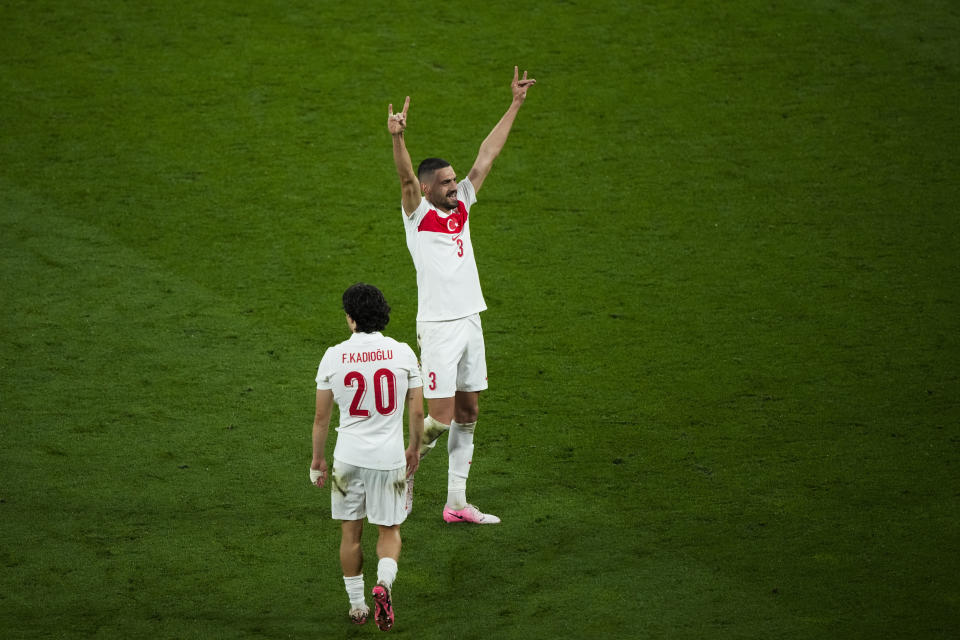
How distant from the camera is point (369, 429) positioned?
530 centimetres

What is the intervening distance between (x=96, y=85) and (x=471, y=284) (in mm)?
6881

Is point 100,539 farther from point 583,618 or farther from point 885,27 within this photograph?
point 885,27

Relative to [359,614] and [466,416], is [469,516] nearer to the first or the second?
[466,416]

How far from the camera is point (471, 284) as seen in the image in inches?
253

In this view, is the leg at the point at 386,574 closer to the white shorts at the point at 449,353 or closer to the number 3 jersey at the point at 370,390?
the number 3 jersey at the point at 370,390

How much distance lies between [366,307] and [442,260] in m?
1.21

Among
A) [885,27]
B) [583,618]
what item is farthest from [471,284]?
[885,27]

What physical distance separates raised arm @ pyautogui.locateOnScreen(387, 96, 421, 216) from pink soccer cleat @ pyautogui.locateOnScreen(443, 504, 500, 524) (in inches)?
69.7

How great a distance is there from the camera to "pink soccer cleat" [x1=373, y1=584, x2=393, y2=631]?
5.17 meters

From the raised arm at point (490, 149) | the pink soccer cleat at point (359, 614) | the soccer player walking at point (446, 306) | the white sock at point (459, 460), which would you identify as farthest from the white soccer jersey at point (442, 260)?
the pink soccer cleat at point (359, 614)

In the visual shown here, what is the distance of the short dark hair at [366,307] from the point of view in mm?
5242

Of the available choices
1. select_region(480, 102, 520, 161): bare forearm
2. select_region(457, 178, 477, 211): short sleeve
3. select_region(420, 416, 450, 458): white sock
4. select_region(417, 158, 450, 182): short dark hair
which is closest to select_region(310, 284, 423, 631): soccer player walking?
select_region(420, 416, 450, 458): white sock

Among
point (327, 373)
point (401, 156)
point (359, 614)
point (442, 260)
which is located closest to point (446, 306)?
point (442, 260)

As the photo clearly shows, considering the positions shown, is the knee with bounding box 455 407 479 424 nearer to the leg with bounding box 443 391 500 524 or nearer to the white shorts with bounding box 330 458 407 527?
the leg with bounding box 443 391 500 524
